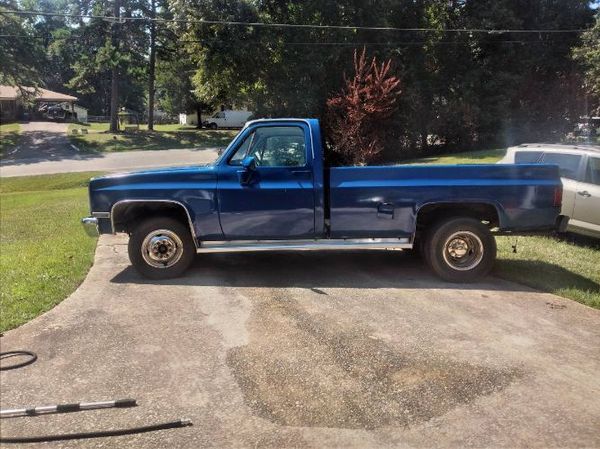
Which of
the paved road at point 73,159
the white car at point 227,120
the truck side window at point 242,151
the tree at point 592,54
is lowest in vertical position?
the paved road at point 73,159

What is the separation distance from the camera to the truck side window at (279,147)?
6.70 metres

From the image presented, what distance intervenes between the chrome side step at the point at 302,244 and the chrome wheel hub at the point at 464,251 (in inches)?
20.1

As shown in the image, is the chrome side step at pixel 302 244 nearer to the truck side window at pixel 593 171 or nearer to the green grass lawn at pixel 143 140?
the truck side window at pixel 593 171

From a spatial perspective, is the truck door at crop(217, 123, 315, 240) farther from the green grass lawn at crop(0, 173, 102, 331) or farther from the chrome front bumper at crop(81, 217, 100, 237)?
the green grass lawn at crop(0, 173, 102, 331)

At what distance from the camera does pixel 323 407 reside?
374 cm

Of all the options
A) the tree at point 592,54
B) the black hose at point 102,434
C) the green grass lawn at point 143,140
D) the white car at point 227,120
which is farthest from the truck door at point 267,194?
the white car at point 227,120

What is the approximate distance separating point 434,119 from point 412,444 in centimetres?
→ 2757

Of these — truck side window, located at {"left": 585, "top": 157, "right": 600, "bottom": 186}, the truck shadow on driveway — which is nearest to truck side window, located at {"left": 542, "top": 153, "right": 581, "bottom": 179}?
truck side window, located at {"left": 585, "top": 157, "right": 600, "bottom": 186}

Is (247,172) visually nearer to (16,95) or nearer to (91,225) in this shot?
(91,225)

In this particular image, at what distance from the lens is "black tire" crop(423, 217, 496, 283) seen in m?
6.67

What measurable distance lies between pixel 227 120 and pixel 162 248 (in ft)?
170

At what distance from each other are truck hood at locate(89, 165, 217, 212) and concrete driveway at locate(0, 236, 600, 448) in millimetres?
1012

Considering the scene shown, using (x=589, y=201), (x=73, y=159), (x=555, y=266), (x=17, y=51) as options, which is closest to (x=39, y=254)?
(x=555, y=266)

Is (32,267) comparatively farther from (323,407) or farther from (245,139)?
(323,407)
